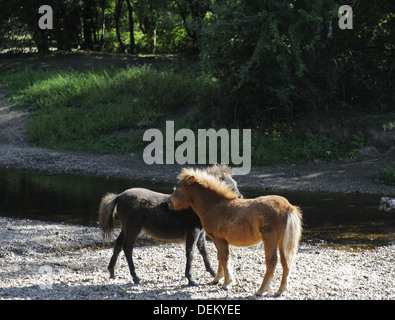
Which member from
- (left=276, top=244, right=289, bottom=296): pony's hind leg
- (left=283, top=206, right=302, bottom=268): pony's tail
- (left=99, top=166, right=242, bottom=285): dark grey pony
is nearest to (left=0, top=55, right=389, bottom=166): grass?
(left=99, top=166, right=242, bottom=285): dark grey pony

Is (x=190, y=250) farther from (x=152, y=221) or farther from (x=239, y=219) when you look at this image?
(x=239, y=219)

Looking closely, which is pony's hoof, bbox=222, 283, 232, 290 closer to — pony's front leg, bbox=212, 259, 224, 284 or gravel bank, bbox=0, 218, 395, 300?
gravel bank, bbox=0, 218, 395, 300

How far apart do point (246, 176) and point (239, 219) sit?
10640 millimetres

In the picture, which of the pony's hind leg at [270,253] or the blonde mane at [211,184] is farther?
the blonde mane at [211,184]

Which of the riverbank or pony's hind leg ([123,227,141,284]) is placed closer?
pony's hind leg ([123,227,141,284])

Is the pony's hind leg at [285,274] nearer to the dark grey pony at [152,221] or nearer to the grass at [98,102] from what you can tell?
the dark grey pony at [152,221]

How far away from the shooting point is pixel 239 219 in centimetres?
713

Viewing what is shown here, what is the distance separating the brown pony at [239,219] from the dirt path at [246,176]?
9159mm

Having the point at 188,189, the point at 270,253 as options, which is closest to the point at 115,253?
the point at 188,189

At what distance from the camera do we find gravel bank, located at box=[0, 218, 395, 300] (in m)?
7.30

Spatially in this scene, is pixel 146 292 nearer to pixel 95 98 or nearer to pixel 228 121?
pixel 228 121

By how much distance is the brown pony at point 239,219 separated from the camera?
6844 mm

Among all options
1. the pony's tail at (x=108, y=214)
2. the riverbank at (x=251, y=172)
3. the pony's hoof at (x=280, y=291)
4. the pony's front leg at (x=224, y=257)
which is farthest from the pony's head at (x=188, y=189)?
the riverbank at (x=251, y=172)

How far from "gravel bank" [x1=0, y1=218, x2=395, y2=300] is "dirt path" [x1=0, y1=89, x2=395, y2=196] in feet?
20.0
